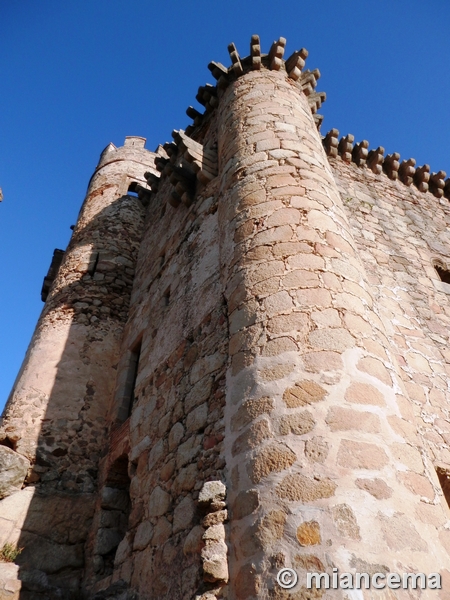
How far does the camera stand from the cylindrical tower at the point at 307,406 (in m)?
2.21

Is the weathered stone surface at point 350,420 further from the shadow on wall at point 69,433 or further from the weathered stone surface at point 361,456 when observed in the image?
the shadow on wall at point 69,433

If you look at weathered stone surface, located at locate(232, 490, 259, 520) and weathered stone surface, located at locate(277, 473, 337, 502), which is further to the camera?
weathered stone surface, located at locate(232, 490, 259, 520)

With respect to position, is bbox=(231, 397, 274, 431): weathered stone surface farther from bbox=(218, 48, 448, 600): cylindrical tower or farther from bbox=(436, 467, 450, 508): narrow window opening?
bbox=(436, 467, 450, 508): narrow window opening

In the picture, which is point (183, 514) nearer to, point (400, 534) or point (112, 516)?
point (400, 534)

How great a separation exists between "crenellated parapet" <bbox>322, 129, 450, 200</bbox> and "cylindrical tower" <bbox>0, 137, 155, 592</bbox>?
398cm

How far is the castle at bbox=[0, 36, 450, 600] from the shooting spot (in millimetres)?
2389

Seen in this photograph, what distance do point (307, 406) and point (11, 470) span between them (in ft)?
12.6

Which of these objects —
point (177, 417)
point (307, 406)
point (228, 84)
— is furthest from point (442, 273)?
point (307, 406)

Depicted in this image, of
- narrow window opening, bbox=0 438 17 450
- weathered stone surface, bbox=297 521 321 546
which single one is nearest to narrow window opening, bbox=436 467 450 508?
weathered stone surface, bbox=297 521 321 546

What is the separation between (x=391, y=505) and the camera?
2.32 meters

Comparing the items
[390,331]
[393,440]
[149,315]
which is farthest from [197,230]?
[393,440]

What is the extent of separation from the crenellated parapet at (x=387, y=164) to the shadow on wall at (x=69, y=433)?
4.05 meters

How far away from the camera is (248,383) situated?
298 centimetres

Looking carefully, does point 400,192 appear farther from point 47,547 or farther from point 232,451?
point 47,547
